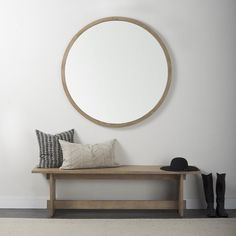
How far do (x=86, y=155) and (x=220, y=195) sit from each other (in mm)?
1329

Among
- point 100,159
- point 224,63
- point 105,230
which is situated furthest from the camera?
point 224,63

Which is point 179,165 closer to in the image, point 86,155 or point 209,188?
point 209,188

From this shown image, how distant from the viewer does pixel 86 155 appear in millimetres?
3752

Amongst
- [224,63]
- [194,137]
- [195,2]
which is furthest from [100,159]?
[195,2]

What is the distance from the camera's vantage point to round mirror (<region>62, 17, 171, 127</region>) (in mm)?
3967

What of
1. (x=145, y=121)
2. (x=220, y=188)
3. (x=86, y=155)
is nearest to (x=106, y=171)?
(x=86, y=155)

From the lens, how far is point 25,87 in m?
4.02

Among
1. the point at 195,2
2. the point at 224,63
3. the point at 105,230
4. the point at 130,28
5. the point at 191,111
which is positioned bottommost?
the point at 105,230

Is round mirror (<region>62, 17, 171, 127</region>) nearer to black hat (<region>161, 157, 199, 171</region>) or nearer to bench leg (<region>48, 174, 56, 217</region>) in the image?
black hat (<region>161, 157, 199, 171</region>)

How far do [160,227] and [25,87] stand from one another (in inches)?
73.2

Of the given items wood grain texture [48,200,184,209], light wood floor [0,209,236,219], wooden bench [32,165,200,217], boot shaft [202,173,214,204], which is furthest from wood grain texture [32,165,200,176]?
light wood floor [0,209,236,219]

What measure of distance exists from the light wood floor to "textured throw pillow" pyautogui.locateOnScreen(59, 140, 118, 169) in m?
0.46

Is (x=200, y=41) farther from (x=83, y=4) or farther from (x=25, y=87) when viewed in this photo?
(x=25, y=87)

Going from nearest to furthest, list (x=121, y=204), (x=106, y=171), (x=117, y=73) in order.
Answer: (x=106, y=171)
(x=121, y=204)
(x=117, y=73)
